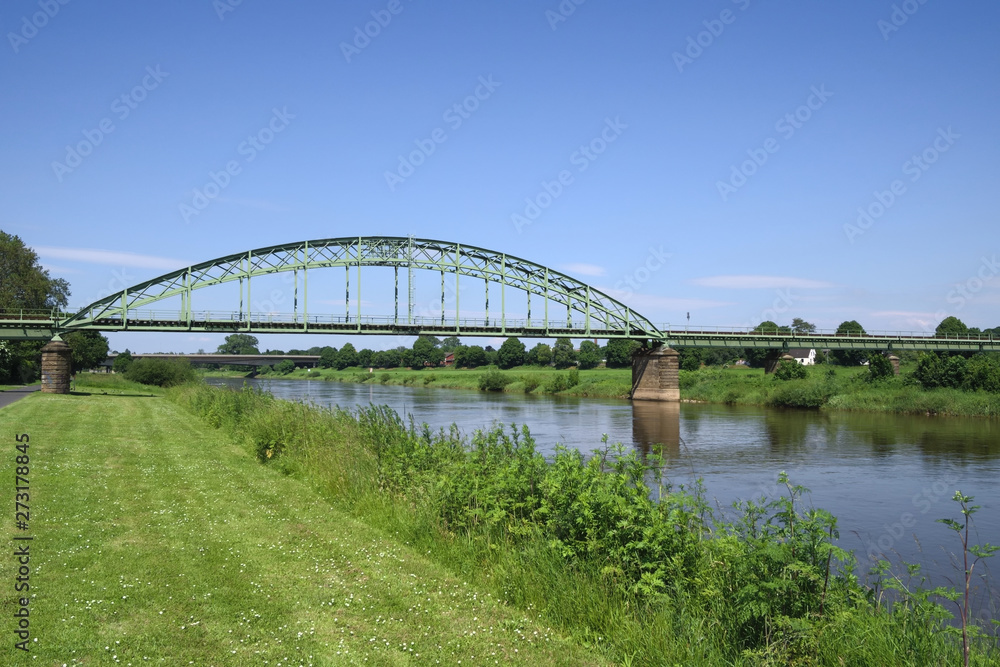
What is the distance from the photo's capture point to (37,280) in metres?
74.6

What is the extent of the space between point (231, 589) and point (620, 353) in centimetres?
10760

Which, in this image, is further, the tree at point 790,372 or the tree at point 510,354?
the tree at point 510,354

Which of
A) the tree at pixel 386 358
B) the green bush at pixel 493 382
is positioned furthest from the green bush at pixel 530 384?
the tree at pixel 386 358

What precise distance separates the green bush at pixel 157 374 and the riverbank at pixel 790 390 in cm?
Result: 3849

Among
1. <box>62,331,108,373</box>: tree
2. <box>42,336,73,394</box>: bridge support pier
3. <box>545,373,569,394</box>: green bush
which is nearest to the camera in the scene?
<box>42,336,73,394</box>: bridge support pier

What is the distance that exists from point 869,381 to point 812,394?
6578mm

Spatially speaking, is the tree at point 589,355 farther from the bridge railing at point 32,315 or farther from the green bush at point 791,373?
the bridge railing at point 32,315

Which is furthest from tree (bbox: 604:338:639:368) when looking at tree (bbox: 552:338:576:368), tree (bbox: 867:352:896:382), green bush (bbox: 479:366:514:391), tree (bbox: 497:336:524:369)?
tree (bbox: 867:352:896:382)

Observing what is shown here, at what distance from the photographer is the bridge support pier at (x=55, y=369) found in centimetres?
4616

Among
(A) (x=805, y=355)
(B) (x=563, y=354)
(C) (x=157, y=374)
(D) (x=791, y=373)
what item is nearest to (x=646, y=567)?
(D) (x=791, y=373)

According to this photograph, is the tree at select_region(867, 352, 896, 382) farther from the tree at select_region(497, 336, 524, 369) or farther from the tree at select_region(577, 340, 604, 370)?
the tree at select_region(497, 336, 524, 369)

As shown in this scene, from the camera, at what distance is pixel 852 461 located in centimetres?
2534

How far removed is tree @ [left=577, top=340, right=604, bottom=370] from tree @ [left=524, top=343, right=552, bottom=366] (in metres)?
6.66

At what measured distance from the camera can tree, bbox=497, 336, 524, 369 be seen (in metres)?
133
